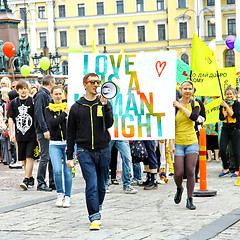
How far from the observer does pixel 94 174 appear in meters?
7.12

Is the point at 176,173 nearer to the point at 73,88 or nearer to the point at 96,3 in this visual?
the point at 73,88

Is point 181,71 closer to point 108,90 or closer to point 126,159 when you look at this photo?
point 126,159

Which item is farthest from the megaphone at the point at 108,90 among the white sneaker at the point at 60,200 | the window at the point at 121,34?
the window at the point at 121,34

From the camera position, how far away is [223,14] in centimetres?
7619

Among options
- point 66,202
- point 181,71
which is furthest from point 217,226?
point 181,71

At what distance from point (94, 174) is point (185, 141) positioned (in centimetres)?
178

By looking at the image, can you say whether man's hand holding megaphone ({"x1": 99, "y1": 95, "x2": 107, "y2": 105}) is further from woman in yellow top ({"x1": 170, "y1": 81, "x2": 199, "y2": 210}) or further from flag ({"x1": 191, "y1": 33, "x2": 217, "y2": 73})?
flag ({"x1": 191, "y1": 33, "x2": 217, "y2": 73})

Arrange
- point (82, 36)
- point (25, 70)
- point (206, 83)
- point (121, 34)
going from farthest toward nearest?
point (82, 36)
point (121, 34)
point (25, 70)
point (206, 83)

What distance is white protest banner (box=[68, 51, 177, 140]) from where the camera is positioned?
872 centimetres

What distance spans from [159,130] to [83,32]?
73474 mm

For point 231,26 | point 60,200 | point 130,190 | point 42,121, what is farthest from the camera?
point 231,26

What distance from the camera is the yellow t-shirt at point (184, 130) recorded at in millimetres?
8492

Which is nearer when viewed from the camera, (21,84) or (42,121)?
(42,121)

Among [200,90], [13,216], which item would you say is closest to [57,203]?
[13,216]
